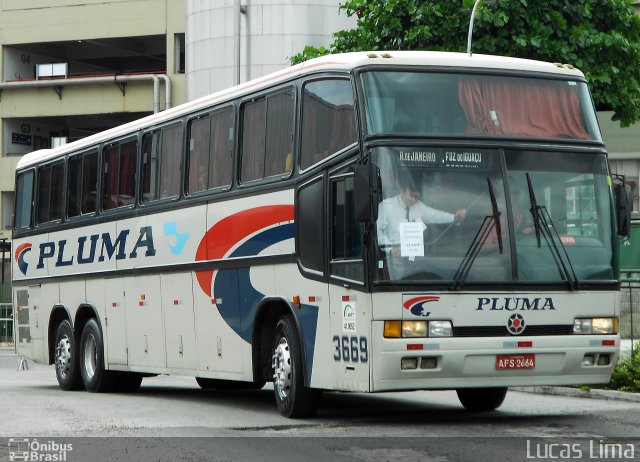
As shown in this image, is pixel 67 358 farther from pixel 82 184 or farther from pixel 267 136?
pixel 267 136

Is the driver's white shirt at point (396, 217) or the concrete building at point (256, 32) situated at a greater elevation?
the concrete building at point (256, 32)

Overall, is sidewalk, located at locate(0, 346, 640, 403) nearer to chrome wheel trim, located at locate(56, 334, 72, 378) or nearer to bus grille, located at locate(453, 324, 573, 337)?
bus grille, located at locate(453, 324, 573, 337)

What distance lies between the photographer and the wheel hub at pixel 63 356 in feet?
69.6

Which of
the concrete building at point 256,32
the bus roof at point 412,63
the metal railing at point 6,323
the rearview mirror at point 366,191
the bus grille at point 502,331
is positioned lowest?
the metal railing at point 6,323

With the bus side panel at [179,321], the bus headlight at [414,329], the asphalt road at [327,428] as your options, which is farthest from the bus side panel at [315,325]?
the bus side panel at [179,321]

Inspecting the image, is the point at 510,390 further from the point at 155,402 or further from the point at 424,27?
the point at 424,27

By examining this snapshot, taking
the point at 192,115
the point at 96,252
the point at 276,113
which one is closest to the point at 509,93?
the point at 276,113

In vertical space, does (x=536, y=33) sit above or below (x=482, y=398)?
above

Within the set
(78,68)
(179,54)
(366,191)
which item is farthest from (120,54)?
(366,191)

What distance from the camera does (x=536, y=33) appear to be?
29.5 meters

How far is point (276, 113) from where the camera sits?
48.5 feet

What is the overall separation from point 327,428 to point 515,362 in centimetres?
187

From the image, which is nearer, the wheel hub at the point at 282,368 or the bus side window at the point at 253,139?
the wheel hub at the point at 282,368

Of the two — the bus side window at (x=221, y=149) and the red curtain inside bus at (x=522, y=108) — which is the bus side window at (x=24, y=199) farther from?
the red curtain inside bus at (x=522, y=108)
